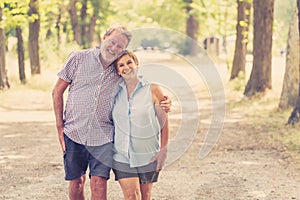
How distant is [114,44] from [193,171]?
4.56m

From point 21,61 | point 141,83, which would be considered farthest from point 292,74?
point 21,61

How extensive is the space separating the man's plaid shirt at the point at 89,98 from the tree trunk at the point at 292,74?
11.1m

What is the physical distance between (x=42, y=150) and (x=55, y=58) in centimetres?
2217

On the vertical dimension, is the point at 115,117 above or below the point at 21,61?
above

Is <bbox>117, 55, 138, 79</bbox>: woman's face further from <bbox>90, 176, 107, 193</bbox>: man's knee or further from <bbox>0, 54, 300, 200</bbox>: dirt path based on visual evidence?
<bbox>0, 54, 300, 200</bbox>: dirt path

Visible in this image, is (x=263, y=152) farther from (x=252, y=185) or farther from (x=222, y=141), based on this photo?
(x=252, y=185)

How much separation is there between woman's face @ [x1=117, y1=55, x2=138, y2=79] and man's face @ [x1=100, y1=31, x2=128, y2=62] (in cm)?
7

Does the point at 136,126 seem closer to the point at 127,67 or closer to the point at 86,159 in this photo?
the point at 127,67

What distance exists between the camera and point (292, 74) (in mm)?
15859

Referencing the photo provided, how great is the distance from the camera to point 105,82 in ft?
17.3

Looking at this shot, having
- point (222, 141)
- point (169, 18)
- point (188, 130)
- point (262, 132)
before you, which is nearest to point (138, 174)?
point (188, 130)

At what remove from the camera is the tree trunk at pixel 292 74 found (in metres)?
15.7

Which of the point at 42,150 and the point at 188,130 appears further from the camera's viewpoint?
the point at 42,150

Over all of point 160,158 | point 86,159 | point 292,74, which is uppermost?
point 160,158
